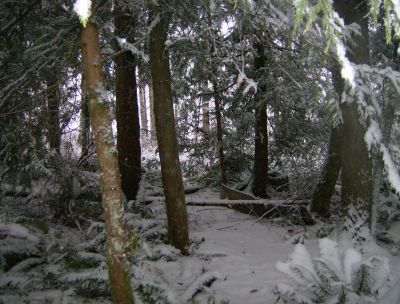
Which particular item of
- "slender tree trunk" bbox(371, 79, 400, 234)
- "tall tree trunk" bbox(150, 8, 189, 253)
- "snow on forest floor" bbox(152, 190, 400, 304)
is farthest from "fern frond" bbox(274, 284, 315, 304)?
"slender tree trunk" bbox(371, 79, 400, 234)

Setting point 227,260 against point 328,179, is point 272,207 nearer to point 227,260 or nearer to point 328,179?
point 328,179

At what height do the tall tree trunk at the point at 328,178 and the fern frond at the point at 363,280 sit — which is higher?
the tall tree trunk at the point at 328,178

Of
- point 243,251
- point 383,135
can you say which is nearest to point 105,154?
point 243,251

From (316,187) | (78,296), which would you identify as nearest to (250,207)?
(316,187)

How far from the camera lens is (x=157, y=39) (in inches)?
235

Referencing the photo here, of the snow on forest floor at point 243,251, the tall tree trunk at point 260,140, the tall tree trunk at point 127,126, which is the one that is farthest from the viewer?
the tall tree trunk at point 260,140

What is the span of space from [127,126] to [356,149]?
5.17m

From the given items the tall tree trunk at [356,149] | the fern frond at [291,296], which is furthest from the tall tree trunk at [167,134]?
the tall tree trunk at [356,149]

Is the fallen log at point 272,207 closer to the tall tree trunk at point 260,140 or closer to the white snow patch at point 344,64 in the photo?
the tall tree trunk at point 260,140

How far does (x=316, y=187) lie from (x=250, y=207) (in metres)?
1.82

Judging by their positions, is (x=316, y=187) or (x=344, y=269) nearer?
(x=344, y=269)

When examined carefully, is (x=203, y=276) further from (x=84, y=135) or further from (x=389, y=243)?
(x=84, y=135)

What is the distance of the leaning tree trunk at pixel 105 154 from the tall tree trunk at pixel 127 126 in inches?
194

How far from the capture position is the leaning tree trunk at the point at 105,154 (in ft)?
11.6
